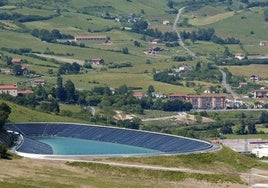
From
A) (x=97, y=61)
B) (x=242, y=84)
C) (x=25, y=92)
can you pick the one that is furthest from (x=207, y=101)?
(x=97, y=61)

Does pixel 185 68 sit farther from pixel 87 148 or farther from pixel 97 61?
pixel 87 148

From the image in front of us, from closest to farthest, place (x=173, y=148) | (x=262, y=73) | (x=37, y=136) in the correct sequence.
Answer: (x=173, y=148)
(x=37, y=136)
(x=262, y=73)

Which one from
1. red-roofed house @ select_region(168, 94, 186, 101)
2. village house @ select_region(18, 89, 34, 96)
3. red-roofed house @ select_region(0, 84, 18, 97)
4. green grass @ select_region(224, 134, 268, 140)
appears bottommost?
green grass @ select_region(224, 134, 268, 140)

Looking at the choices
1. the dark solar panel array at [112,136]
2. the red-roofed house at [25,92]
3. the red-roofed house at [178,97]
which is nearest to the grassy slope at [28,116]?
the dark solar panel array at [112,136]

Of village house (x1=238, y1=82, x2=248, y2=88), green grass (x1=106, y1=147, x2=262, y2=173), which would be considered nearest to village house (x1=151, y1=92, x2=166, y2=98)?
village house (x1=238, y1=82, x2=248, y2=88)

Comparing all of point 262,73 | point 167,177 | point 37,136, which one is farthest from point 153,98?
point 167,177

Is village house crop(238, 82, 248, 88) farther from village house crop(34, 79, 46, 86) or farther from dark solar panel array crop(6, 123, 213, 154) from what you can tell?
dark solar panel array crop(6, 123, 213, 154)

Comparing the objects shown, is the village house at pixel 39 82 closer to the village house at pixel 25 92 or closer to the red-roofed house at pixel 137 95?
the village house at pixel 25 92

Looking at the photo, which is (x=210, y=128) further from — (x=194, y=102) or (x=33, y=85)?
(x=33, y=85)
